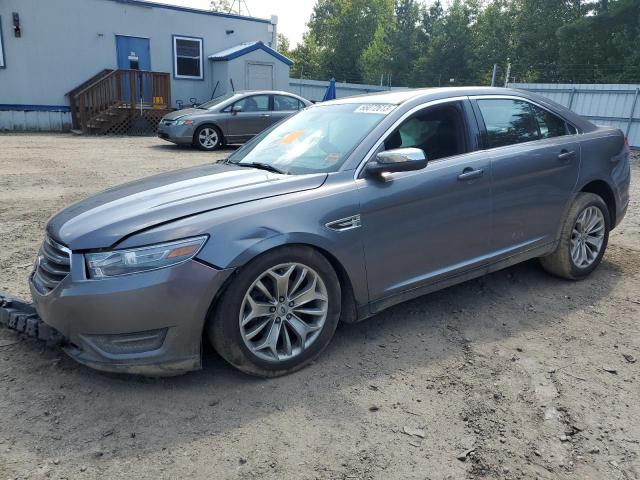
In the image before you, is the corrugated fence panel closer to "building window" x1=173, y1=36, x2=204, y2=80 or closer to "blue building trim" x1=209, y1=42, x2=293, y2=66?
"building window" x1=173, y1=36, x2=204, y2=80

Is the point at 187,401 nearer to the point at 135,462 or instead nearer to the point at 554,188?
the point at 135,462

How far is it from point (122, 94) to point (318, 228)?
1641 cm

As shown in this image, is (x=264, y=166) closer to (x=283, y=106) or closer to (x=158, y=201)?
(x=158, y=201)

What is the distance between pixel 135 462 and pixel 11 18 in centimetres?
1801

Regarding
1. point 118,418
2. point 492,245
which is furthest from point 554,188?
point 118,418

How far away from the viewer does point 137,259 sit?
105 inches

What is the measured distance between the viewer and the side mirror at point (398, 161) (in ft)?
10.6

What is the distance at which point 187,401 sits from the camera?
9.30 ft

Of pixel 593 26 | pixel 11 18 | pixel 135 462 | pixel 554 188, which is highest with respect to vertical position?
pixel 593 26

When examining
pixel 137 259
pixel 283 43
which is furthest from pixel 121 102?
pixel 283 43

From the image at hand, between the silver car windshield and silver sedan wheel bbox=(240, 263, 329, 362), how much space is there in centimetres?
76

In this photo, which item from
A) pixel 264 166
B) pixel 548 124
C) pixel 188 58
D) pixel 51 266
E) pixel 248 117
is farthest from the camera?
pixel 188 58

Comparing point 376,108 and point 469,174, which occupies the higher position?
point 376,108

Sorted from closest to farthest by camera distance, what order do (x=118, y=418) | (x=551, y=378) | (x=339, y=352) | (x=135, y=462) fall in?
(x=135, y=462) < (x=118, y=418) < (x=551, y=378) < (x=339, y=352)
